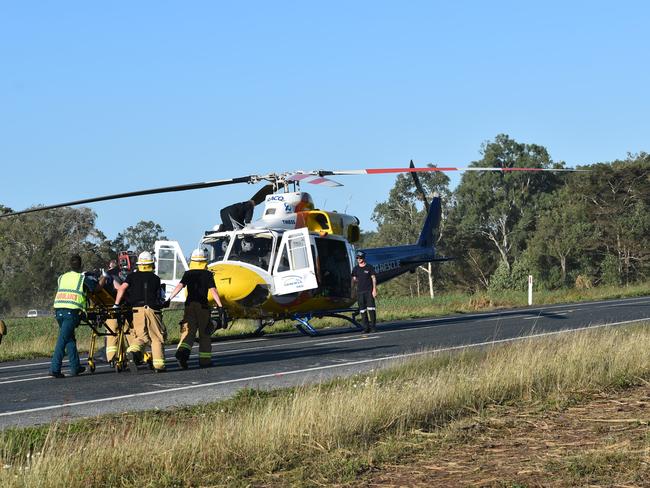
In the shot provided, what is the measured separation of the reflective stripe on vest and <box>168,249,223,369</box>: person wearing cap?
137 centimetres

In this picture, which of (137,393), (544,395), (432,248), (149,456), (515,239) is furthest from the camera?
(515,239)

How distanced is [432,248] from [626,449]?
21207 millimetres

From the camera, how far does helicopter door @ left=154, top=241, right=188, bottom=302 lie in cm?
2106

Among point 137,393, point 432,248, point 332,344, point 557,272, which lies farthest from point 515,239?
point 137,393

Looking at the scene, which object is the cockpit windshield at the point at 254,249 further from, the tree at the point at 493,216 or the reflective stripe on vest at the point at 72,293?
the tree at the point at 493,216

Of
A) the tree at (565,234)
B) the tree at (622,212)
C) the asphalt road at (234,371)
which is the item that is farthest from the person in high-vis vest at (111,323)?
the tree at (565,234)

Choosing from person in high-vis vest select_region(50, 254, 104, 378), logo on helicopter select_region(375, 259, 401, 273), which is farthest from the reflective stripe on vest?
logo on helicopter select_region(375, 259, 401, 273)

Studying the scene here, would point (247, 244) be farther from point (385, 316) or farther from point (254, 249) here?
point (385, 316)

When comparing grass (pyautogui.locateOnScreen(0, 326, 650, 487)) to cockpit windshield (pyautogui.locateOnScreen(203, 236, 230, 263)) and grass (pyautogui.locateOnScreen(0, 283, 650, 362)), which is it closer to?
cockpit windshield (pyautogui.locateOnScreen(203, 236, 230, 263))

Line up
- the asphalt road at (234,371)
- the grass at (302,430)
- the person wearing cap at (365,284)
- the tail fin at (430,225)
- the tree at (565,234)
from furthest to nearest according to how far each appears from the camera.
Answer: the tree at (565,234), the tail fin at (430,225), the person wearing cap at (365,284), the asphalt road at (234,371), the grass at (302,430)

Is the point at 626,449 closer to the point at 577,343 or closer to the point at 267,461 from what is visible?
the point at 267,461

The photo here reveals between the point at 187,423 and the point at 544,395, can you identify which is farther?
the point at 544,395

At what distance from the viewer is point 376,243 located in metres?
83.6

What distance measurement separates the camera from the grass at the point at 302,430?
701 centimetres
